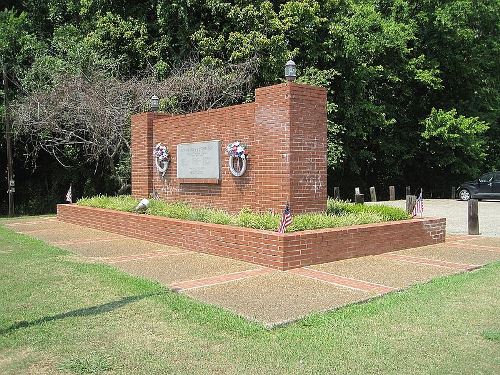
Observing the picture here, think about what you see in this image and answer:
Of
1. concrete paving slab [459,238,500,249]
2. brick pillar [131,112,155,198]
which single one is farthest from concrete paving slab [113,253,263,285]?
brick pillar [131,112,155,198]

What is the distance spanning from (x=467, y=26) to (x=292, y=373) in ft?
95.9

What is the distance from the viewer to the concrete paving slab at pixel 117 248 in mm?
9703

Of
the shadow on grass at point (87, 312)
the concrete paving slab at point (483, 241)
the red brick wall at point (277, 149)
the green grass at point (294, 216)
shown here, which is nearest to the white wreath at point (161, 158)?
the green grass at point (294, 216)

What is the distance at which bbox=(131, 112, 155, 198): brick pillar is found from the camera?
48.0 ft

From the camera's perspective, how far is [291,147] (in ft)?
31.3

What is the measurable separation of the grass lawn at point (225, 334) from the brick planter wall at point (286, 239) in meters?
2.06

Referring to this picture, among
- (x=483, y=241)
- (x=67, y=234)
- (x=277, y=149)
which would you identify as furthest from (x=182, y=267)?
(x=483, y=241)

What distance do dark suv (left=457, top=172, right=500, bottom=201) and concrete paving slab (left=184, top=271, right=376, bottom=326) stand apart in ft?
73.9

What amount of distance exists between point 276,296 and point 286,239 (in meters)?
1.81

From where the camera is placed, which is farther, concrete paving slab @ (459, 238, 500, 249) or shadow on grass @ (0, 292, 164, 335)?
concrete paving slab @ (459, 238, 500, 249)

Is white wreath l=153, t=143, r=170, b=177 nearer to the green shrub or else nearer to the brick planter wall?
the brick planter wall

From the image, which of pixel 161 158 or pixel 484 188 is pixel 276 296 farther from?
pixel 484 188

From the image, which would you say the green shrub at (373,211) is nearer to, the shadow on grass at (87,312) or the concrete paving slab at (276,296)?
the concrete paving slab at (276,296)

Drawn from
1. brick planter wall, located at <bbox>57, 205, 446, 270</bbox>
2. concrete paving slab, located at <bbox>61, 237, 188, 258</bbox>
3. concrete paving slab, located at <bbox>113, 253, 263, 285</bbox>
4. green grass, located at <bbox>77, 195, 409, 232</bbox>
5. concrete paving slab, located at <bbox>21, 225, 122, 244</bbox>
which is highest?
green grass, located at <bbox>77, 195, 409, 232</bbox>
